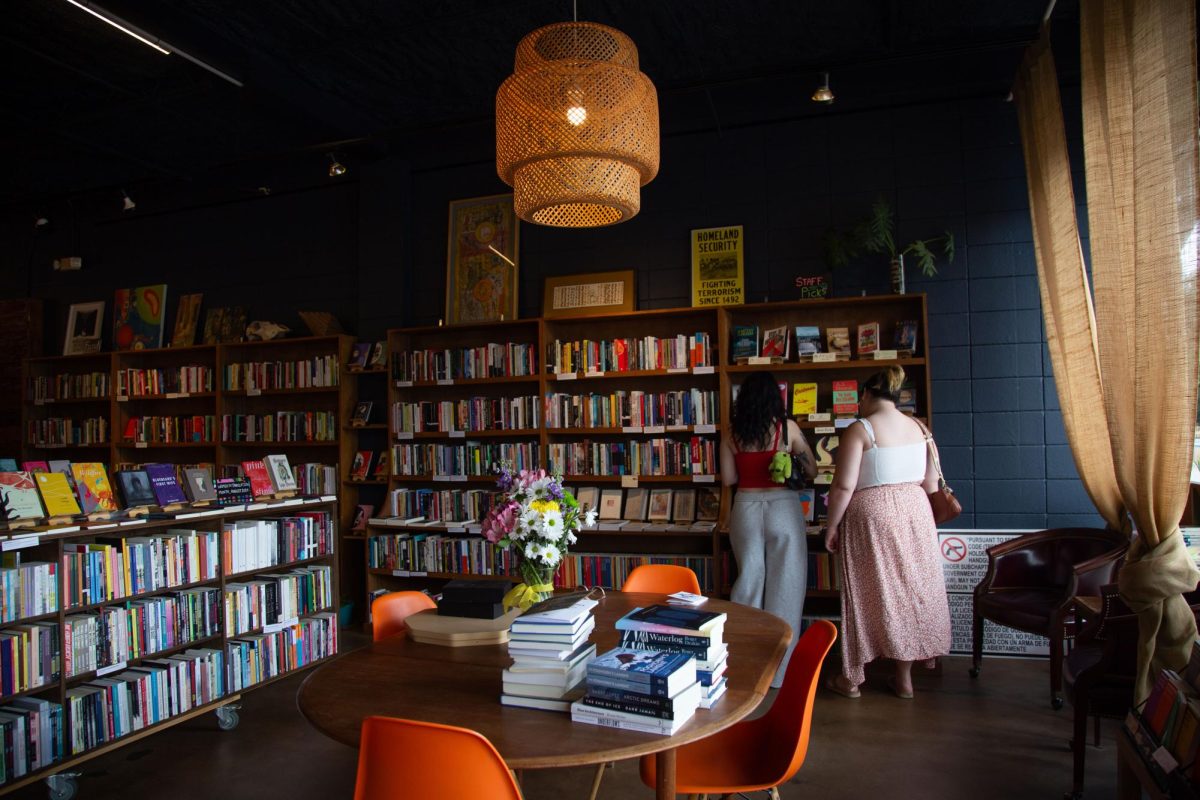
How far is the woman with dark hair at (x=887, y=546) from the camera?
4.04m

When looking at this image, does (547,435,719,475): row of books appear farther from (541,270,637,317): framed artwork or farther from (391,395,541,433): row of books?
(541,270,637,317): framed artwork

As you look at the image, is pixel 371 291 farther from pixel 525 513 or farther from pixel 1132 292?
pixel 1132 292

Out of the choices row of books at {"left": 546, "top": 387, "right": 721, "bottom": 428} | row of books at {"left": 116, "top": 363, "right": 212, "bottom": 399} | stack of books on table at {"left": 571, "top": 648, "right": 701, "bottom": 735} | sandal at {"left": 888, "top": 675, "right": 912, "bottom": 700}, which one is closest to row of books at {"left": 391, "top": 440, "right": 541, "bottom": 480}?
row of books at {"left": 546, "top": 387, "right": 721, "bottom": 428}

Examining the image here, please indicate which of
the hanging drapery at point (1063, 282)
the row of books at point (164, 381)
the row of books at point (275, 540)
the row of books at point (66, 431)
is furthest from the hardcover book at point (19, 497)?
the hanging drapery at point (1063, 282)

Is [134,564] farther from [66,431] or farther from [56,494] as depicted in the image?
[66,431]

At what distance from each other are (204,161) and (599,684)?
6.83 m

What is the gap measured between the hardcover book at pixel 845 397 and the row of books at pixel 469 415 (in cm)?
209

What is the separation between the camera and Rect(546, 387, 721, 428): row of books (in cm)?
533

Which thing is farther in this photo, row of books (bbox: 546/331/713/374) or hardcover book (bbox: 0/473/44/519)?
row of books (bbox: 546/331/713/374)

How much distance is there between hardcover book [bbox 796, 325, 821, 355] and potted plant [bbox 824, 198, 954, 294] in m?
0.46

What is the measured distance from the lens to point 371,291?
21.5 ft

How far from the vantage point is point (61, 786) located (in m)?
3.20

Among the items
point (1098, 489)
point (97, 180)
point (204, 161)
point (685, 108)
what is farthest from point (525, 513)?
point (97, 180)

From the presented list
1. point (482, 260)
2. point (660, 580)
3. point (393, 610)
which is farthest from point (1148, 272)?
point (482, 260)
